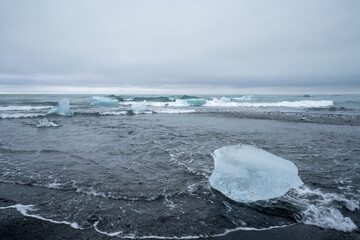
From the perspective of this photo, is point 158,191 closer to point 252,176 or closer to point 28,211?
point 252,176

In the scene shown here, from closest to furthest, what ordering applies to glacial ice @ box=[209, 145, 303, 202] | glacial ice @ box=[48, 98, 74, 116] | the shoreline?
the shoreline, glacial ice @ box=[209, 145, 303, 202], glacial ice @ box=[48, 98, 74, 116]

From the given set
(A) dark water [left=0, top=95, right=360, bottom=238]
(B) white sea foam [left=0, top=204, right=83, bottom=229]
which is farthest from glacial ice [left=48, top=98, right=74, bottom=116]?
(B) white sea foam [left=0, top=204, right=83, bottom=229]

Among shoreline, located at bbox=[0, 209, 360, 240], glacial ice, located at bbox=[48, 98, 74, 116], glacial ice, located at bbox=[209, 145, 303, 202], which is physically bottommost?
shoreline, located at bbox=[0, 209, 360, 240]

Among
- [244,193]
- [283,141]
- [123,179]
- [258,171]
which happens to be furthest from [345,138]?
[123,179]

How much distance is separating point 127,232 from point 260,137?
7.62 metres

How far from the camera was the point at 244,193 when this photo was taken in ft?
11.3

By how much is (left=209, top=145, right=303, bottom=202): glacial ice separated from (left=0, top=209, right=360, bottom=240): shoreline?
0.76 m

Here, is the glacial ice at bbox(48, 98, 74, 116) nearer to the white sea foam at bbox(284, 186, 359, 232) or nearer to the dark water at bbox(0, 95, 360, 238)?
the dark water at bbox(0, 95, 360, 238)

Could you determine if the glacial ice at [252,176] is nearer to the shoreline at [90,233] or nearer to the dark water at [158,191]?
the dark water at [158,191]

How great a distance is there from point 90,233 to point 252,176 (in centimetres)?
298

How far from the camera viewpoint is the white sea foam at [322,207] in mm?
2771

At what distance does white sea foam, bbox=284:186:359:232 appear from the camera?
2.77 meters

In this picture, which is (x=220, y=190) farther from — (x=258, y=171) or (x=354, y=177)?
(x=354, y=177)

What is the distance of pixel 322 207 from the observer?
317 cm
